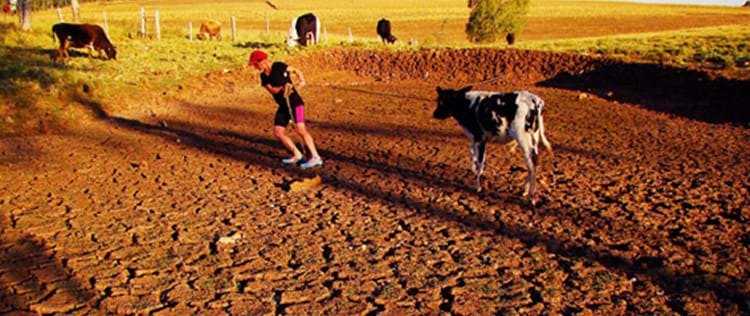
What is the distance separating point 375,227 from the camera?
548 cm

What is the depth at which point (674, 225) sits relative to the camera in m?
5.37

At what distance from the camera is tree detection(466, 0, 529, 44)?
35.8 meters

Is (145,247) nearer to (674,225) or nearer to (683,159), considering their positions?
(674,225)

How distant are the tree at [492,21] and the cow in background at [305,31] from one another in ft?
46.0

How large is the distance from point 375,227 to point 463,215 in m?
0.93

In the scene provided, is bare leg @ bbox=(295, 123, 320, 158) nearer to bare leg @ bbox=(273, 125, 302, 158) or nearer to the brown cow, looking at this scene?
bare leg @ bbox=(273, 125, 302, 158)

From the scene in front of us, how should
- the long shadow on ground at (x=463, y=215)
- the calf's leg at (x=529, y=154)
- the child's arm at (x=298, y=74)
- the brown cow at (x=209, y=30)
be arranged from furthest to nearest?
1. the brown cow at (x=209, y=30)
2. the child's arm at (x=298, y=74)
3. the calf's leg at (x=529, y=154)
4. the long shadow on ground at (x=463, y=215)

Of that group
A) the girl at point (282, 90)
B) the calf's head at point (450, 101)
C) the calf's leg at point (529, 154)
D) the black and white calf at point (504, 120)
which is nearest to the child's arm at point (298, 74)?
the girl at point (282, 90)

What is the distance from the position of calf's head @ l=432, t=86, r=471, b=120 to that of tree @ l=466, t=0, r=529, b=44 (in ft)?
101

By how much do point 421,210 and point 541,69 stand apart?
1288cm

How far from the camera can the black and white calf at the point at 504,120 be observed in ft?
19.4

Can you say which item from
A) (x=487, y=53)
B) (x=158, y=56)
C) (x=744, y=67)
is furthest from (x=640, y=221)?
(x=158, y=56)

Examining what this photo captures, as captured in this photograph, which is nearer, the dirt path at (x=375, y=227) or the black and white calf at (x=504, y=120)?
the dirt path at (x=375, y=227)

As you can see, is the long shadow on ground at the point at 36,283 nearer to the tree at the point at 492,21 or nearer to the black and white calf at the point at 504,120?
the black and white calf at the point at 504,120
